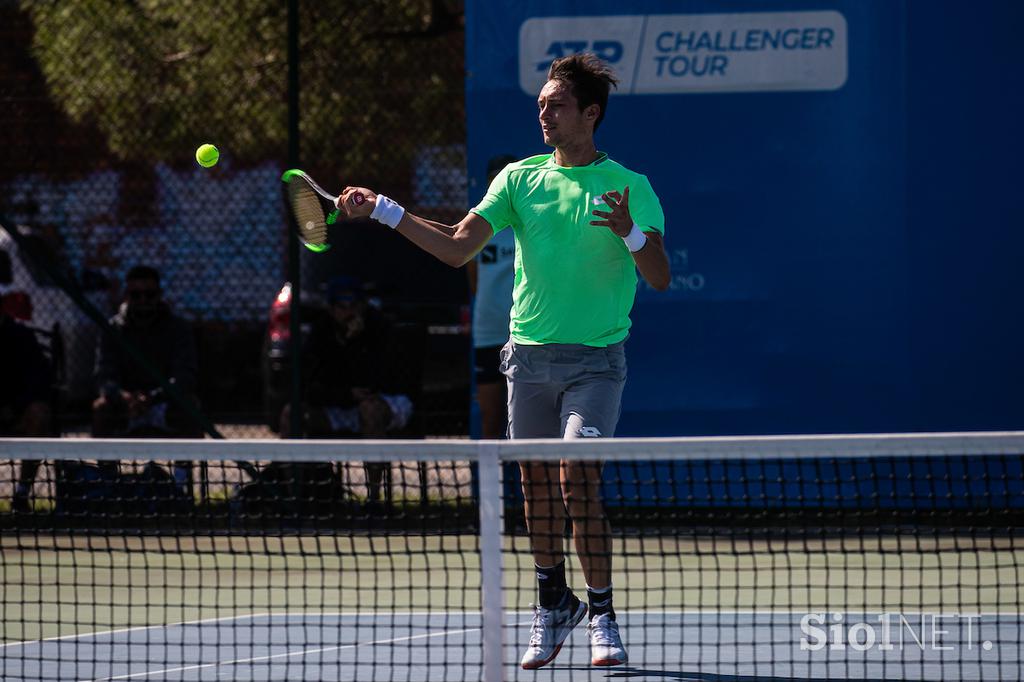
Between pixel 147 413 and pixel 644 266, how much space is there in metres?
4.38

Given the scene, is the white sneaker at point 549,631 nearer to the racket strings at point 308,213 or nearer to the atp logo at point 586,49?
the racket strings at point 308,213

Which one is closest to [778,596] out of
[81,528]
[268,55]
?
[81,528]

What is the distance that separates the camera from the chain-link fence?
8.95 metres

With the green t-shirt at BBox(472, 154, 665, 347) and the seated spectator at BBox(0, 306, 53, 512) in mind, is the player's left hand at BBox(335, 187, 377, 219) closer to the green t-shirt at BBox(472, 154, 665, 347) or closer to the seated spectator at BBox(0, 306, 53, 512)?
the green t-shirt at BBox(472, 154, 665, 347)

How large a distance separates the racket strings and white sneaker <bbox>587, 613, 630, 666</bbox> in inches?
63.1

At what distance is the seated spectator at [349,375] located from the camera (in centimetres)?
834

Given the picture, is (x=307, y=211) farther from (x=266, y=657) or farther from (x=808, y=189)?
(x=808, y=189)

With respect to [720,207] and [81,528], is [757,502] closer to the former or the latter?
[720,207]

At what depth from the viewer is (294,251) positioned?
313 inches

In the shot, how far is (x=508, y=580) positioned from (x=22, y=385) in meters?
3.35

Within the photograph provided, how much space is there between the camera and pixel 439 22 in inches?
363

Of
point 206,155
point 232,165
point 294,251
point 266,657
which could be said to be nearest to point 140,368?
point 294,251

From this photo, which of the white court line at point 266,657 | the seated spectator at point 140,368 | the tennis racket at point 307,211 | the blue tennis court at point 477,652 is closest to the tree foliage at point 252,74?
the seated spectator at point 140,368

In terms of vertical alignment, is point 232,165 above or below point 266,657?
above
